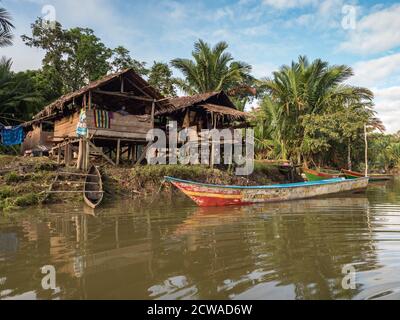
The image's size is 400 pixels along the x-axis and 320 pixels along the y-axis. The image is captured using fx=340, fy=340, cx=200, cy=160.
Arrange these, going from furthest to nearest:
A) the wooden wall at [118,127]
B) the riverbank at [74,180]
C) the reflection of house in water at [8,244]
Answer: the wooden wall at [118,127] → the riverbank at [74,180] → the reflection of house in water at [8,244]

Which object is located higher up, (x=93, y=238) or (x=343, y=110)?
(x=343, y=110)

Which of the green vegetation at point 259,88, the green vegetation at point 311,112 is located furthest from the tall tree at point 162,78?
the green vegetation at point 311,112

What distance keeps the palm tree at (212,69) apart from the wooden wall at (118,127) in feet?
31.9

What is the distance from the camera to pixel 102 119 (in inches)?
508

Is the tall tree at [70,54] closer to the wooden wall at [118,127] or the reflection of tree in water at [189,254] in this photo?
the wooden wall at [118,127]

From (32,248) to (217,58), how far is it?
64.3 ft

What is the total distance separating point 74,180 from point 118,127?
9.38ft

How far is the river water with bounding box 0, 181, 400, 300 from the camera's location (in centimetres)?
353

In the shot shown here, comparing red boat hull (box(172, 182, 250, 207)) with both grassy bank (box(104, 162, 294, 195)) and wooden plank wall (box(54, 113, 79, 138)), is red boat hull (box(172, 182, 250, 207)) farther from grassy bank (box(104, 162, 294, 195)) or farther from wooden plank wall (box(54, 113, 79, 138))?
wooden plank wall (box(54, 113, 79, 138))

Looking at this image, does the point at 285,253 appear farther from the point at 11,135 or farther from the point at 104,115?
the point at 11,135

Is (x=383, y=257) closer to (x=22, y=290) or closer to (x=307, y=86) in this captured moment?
(x=22, y=290)

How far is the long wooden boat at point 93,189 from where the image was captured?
33.6ft

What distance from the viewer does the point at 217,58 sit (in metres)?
22.8
